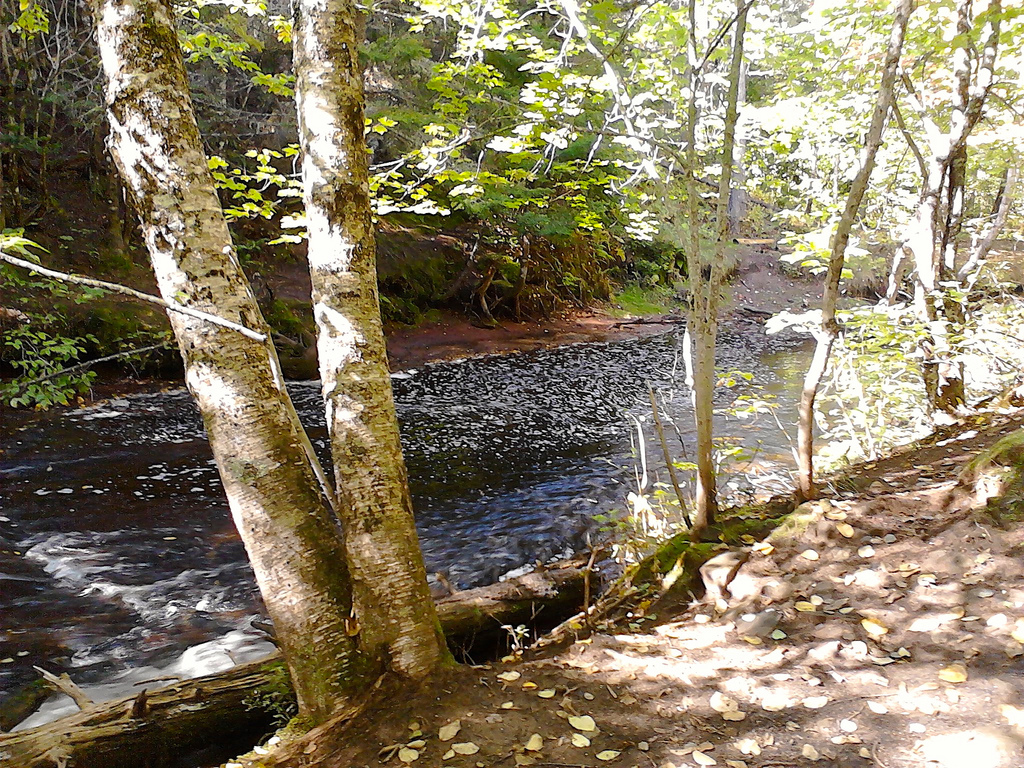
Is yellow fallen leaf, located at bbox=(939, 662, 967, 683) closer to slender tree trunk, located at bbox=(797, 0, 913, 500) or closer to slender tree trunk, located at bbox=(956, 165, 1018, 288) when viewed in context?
slender tree trunk, located at bbox=(797, 0, 913, 500)

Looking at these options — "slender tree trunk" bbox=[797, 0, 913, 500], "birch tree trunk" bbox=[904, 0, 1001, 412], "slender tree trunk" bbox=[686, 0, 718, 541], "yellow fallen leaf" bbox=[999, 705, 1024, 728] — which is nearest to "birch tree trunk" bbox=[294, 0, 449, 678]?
"slender tree trunk" bbox=[686, 0, 718, 541]

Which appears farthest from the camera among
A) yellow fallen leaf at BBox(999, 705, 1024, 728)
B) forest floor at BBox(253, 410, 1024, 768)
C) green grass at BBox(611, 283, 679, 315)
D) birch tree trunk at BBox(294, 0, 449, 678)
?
green grass at BBox(611, 283, 679, 315)

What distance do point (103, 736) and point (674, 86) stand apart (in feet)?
21.5

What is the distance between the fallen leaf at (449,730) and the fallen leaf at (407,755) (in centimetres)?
11

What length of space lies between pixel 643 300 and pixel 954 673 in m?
20.4

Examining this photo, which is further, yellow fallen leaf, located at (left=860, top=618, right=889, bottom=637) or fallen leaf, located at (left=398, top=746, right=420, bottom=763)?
yellow fallen leaf, located at (left=860, top=618, right=889, bottom=637)

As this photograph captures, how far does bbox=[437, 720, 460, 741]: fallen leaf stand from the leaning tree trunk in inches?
16.5

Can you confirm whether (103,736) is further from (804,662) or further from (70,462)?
(70,462)

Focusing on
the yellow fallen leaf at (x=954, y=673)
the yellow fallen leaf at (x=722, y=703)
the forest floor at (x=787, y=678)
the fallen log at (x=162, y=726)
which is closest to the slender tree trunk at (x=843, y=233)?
the forest floor at (x=787, y=678)

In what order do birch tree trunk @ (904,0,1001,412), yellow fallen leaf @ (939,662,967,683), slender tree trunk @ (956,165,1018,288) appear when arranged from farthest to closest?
1. slender tree trunk @ (956,165,1018,288)
2. birch tree trunk @ (904,0,1001,412)
3. yellow fallen leaf @ (939,662,967,683)

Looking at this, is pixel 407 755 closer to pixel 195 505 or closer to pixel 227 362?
pixel 227 362

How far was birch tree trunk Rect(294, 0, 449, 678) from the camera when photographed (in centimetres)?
245

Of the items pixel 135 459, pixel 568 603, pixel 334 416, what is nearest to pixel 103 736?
pixel 334 416

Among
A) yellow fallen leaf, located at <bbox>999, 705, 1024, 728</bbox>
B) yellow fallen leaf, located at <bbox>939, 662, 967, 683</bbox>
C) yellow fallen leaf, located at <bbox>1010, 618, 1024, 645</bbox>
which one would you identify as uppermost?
yellow fallen leaf, located at <bbox>1010, 618, 1024, 645</bbox>
